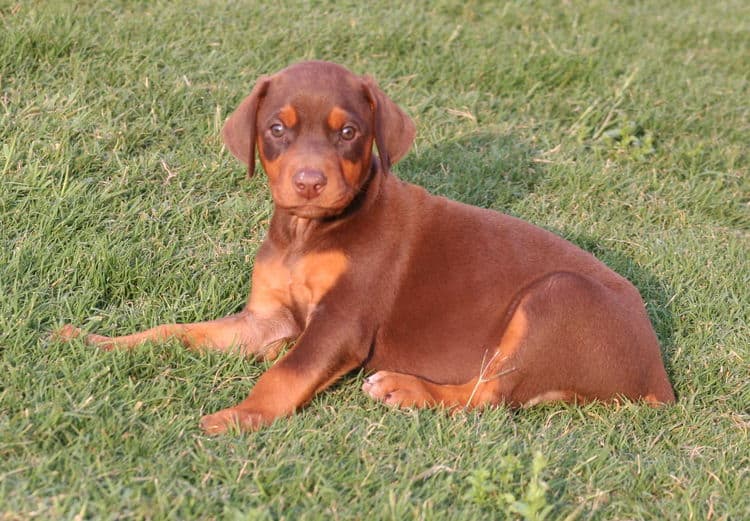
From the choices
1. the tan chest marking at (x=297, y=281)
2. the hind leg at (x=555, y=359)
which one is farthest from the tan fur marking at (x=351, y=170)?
the hind leg at (x=555, y=359)

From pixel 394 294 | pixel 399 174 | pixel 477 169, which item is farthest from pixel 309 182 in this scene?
pixel 477 169

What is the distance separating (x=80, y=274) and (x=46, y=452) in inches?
61.1

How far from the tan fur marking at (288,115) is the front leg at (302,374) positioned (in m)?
0.84

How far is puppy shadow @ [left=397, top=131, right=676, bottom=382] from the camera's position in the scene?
6.18 meters

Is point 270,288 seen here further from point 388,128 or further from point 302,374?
point 388,128

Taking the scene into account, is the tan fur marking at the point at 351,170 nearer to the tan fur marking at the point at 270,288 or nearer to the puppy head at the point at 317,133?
the puppy head at the point at 317,133

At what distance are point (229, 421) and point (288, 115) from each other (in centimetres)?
129

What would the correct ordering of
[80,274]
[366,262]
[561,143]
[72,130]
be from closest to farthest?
[366,262], [80,274], [72,130], [561,143]

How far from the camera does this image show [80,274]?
4.98 meters

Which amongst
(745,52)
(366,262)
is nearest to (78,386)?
(366,262)

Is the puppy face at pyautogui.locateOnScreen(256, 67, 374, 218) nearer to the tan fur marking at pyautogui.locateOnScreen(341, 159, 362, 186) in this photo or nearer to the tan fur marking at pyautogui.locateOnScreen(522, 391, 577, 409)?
the tan fur marking at pyautogui.locateOnScreen(341, 159, 362, 186)

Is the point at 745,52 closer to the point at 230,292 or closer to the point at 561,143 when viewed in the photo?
the point at 561,143

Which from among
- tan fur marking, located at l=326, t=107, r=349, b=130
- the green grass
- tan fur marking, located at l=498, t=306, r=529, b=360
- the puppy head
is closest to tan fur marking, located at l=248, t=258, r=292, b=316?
the green grass

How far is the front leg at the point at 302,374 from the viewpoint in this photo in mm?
4008
